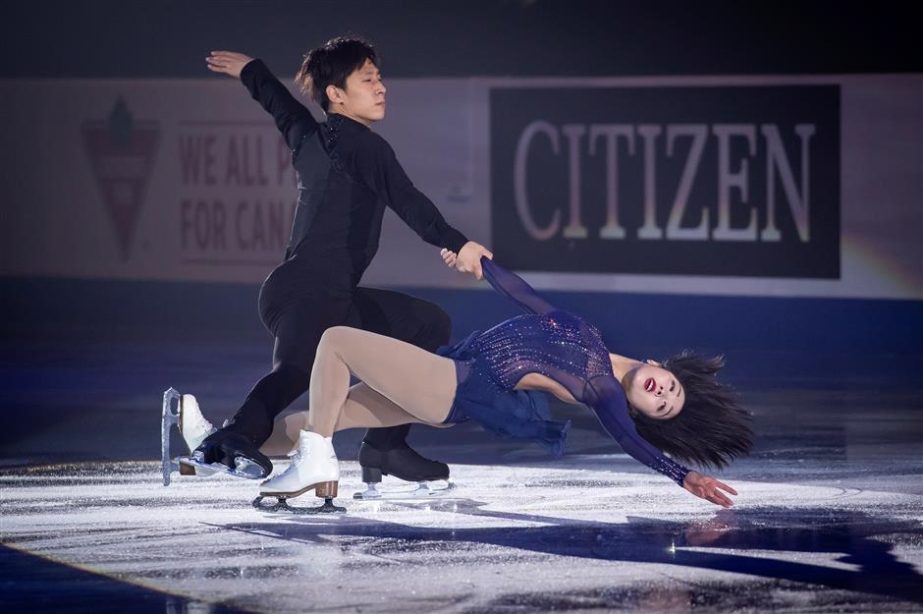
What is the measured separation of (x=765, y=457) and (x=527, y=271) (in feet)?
15.3

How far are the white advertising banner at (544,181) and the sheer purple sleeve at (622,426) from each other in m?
5.62

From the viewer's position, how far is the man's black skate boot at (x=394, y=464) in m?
7.11

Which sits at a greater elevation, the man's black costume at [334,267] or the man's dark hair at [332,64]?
the man's dark hair at [332,64]

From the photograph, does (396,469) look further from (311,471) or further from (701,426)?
(701,426)

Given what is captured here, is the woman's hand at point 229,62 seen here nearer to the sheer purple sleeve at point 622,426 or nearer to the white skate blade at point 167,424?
the white skate blade at point 167,424

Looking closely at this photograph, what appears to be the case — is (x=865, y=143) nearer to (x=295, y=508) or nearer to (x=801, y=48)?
(x=801, y=48)

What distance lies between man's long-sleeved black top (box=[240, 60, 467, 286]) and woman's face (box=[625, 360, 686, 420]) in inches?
31.8

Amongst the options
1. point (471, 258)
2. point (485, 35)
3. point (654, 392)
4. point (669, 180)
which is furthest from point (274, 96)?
point (485, 35)

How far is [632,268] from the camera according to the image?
481 inches

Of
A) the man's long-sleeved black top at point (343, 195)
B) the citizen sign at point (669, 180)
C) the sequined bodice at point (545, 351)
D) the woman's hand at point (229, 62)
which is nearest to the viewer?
the sequined bodice at point (545, 351)

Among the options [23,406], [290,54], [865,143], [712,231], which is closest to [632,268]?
[712,231]

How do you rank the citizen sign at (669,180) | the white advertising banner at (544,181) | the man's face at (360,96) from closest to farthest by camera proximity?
the man's face at (360,96), the white advertising banner at (544,181), the citizen sign at (669,180)

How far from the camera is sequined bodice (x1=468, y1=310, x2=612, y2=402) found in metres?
6.34

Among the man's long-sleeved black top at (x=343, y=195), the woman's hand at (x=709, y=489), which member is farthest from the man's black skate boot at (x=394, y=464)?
the woman's hand at (x=709, y=489)
